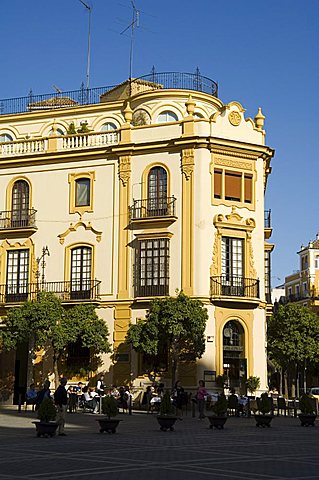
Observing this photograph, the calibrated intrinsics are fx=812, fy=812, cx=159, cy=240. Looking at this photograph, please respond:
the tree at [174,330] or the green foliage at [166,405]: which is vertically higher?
the tree at [174,330]

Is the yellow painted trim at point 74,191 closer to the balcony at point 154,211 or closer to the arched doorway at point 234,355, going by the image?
the balcony at point 154,211

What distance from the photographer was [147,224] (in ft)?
132

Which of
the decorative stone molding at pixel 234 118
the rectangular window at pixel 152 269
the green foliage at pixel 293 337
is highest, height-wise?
the decorative stone molding at pixel 234 118

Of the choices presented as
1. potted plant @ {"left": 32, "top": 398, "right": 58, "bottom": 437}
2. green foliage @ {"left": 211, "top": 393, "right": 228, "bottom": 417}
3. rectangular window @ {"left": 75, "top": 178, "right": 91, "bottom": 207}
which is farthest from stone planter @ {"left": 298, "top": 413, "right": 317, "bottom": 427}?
rectangular window @ {"left": 75, "top": 178, "right": 91, "bottom": 207}

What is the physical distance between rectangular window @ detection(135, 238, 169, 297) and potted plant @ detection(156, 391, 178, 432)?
14.1m

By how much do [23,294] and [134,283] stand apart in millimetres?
6139

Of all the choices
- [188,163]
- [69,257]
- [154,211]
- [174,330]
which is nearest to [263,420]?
[174,330]

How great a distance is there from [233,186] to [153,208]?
4.20 meters

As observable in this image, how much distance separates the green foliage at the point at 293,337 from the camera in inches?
2336

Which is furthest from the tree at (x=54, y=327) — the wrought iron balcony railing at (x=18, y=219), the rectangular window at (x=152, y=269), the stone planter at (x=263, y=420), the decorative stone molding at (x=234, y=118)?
the stone planter at (x=263, y=420)

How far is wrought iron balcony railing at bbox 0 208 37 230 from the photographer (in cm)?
4297

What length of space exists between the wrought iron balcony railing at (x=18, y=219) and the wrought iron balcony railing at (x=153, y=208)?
5.80 m

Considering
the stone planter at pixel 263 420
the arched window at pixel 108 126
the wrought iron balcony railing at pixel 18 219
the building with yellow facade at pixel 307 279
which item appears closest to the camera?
the stone planter at pixel 263 420

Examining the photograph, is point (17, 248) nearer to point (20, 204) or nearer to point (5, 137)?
point (20, 204)
